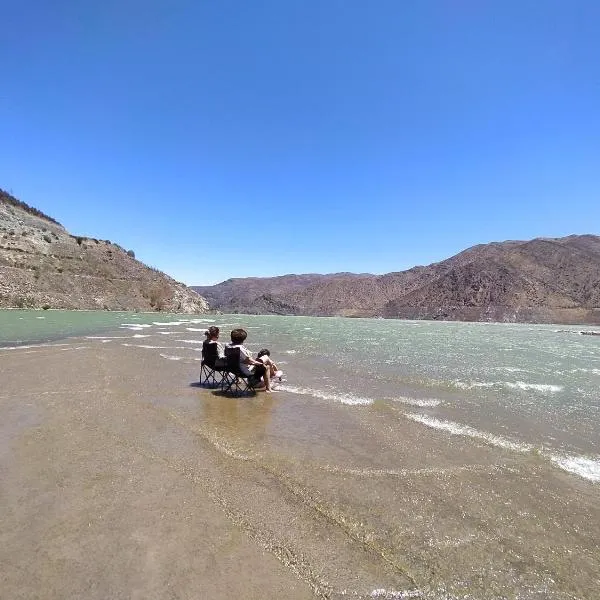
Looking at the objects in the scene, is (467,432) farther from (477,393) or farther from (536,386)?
(536,386)

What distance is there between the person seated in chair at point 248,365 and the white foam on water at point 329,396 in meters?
0.62

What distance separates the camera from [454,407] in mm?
9031

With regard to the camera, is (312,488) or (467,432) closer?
(312,488)

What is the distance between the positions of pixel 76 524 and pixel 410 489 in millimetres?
3222

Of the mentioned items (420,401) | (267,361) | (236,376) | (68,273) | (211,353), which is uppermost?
(68,273)

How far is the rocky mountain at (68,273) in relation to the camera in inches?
2509

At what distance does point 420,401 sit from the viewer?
9453 millimetres

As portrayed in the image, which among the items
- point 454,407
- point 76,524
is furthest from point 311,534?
point 454,407

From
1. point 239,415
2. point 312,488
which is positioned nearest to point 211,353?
point 239,415

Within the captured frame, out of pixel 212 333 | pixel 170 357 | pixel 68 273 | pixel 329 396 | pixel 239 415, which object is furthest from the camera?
pixel 68 273

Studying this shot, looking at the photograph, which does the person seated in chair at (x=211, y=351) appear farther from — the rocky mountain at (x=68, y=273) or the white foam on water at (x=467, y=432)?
Answer: the rocky mountain at (x=68, y=273)

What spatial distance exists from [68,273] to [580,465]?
80367 mm

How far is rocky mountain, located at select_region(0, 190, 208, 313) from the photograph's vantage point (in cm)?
6372

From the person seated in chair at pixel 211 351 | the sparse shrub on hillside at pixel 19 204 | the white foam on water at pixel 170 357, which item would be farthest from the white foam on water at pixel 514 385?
the sparse shrub on hillside at pixel 19 204
